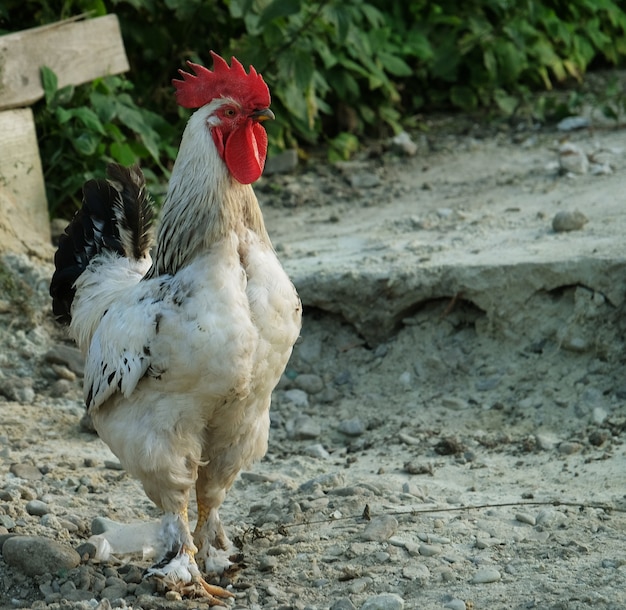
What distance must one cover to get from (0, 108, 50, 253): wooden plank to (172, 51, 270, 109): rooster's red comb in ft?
→ 11.8

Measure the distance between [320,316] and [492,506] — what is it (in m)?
2.58

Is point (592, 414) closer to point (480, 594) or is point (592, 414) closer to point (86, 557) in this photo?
point (480, 594)

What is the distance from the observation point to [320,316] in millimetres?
7586

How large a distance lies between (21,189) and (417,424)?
3593 millimetres

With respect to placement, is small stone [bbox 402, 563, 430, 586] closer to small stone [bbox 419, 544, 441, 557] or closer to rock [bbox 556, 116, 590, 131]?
small stone [bbox 419, 544, 441, 557]

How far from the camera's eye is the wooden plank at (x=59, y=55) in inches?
314

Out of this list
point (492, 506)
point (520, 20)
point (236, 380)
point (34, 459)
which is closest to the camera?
point (236, 380)

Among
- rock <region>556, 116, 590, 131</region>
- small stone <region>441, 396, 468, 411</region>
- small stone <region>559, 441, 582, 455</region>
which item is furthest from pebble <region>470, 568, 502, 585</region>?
rock <region>556, 116, 590, 131</region>

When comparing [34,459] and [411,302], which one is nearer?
[34,459]

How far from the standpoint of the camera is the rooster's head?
447cm

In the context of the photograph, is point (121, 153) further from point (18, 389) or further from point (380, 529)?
point (380, 529)

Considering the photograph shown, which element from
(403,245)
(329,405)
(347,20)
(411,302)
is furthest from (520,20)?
(329,405)

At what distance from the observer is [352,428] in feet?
22.1

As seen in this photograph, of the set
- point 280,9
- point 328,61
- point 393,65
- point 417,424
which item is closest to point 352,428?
point 417,424
